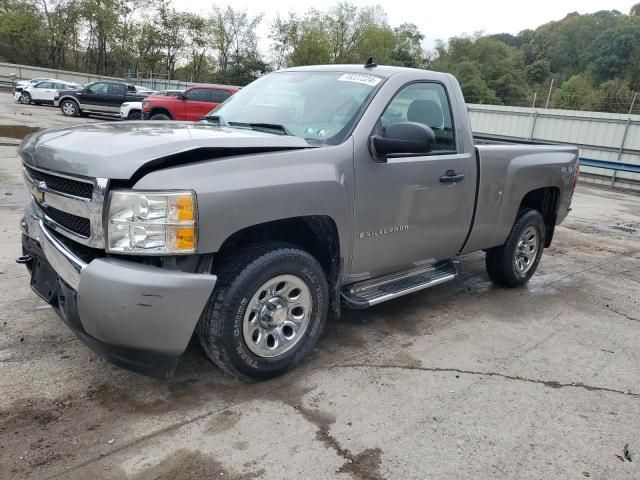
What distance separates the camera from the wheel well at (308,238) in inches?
123

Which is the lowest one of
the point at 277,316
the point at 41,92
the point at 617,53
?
the point at 277,316

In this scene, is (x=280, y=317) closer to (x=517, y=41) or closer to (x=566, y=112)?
(x=566, y=112)

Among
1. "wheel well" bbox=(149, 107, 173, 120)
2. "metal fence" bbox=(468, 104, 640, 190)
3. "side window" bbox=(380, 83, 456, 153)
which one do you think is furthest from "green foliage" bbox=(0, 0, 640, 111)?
"side window" bbox=(380, 83, 456, 153)

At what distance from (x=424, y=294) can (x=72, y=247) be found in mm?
3285

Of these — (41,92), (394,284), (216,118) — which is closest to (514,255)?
(394,284)

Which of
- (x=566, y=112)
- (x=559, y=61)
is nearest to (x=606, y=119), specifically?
(x=566, y=112)

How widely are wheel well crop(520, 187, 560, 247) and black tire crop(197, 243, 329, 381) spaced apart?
3142 millimetres

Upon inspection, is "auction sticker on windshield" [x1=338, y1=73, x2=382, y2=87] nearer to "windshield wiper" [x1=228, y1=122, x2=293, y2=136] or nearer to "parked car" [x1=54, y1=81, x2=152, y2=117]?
"windshield wiper" [x1=228, y1=122, x2=293, y2=136]

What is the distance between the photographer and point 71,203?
2785 mm

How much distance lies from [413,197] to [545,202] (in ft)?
8.11

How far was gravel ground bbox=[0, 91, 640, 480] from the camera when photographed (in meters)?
2.56

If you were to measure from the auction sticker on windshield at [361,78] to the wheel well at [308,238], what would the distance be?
117cm

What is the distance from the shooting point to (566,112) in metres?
18.2

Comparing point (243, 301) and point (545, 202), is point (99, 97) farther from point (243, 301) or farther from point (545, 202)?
point (243, 301)
